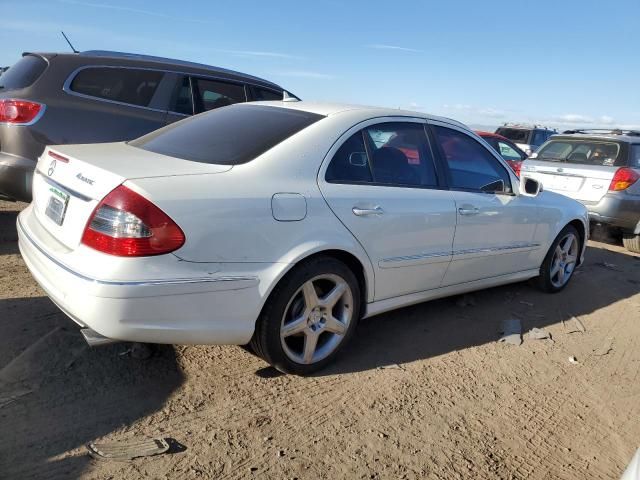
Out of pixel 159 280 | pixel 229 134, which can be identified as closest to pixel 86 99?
pixel 229 134

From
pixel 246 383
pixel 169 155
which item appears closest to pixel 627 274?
pixel 246 383

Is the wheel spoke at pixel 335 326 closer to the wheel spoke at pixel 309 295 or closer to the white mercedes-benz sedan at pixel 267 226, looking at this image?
the white mercedes-benz sedan at pixel 267 226

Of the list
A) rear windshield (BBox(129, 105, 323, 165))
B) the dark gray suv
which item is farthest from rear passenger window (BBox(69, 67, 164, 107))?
rear windshield (BBox(129, 105, 323, 165))

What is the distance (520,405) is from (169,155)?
2.49 meters

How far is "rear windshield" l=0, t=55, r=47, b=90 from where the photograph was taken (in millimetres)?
5140

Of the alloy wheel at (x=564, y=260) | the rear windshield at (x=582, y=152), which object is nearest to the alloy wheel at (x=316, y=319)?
the alloy wheel at (x=564, y=260)

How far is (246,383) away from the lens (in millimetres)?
3150

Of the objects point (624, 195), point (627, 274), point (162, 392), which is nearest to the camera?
point (162, 392)

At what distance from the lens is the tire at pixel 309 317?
118 inches

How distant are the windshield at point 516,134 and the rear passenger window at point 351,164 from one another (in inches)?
550

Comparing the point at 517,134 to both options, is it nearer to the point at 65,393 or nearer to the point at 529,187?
the point at 529,187

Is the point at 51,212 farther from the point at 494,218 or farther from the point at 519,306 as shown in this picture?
the point at 519,306

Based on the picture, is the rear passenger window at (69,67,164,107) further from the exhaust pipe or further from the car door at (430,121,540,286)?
the exhaust pipe

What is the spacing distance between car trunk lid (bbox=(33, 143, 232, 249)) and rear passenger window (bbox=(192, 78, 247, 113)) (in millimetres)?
3135
